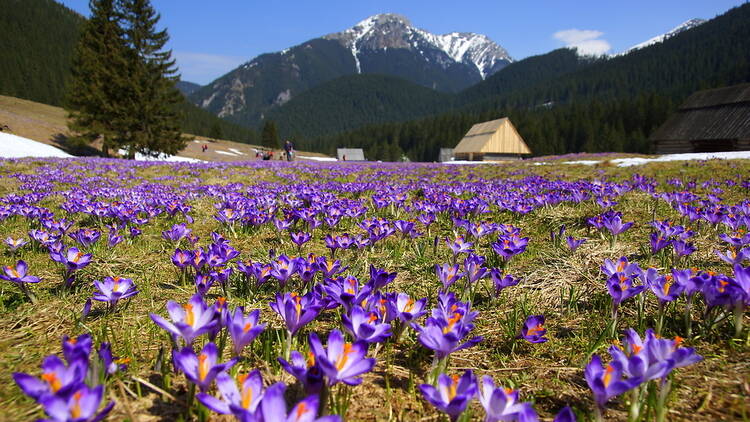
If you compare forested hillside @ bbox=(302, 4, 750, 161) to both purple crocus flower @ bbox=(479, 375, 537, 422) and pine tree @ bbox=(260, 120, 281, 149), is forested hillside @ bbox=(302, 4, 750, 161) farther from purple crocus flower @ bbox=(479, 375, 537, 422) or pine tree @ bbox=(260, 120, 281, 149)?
purple crocus flower @ bbox=(479, 375, 537, 422)

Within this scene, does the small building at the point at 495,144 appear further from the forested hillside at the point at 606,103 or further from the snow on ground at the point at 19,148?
the snow on ground at the point at 19,148

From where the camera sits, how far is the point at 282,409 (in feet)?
3.71

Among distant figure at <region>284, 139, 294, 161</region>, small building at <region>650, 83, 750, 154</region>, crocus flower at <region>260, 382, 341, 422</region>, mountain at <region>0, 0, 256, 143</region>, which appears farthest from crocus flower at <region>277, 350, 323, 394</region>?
mountain at <region>0, 0, 256, 143</region>

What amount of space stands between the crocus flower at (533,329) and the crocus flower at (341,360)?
1026 mm

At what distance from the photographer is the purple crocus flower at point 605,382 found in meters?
1.32

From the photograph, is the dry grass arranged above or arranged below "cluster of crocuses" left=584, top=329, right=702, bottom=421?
below

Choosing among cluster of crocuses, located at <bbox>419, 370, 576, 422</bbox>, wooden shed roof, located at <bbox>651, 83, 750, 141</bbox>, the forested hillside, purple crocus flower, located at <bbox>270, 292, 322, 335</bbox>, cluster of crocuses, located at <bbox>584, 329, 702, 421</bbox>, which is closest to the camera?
cluster of crocuses, located at <bbox>419, 370, 576, 422</bbox>

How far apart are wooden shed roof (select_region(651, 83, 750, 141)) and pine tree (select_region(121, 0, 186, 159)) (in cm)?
5549

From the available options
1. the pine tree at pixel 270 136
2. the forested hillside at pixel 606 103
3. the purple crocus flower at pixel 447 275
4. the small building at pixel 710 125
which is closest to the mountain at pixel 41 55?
the pine tree at pixel 270 136

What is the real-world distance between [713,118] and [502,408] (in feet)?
187

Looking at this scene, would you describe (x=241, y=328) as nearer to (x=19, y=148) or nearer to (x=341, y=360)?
(x=341, y=360)

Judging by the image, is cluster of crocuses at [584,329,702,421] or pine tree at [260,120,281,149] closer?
cluster of crocuses at [584,329,702,421]

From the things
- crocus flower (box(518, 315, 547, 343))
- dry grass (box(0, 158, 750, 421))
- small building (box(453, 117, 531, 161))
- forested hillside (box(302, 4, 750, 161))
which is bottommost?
dry grass (box(0, 158, 750, 421))

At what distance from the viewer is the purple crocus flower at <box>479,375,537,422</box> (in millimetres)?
1246
